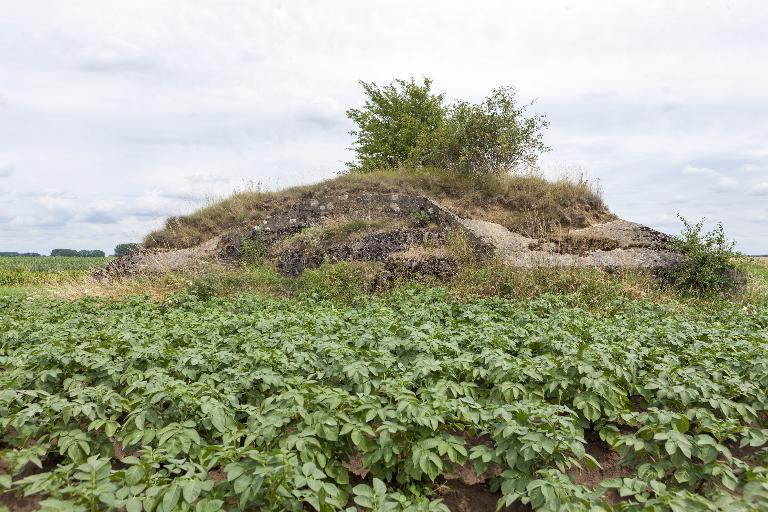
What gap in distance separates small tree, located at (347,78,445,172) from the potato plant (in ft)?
62.7

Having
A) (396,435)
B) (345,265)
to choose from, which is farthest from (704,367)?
(345,265)

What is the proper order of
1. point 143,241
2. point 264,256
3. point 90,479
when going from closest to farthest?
1. point 90,479
2. point 264,256
3. point 143,241

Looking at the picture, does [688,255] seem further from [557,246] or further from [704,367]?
[704,367]

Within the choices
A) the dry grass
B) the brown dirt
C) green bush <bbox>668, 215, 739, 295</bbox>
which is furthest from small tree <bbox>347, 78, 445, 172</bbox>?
the brown dirt

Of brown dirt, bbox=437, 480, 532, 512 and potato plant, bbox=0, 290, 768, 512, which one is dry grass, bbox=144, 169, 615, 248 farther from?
brown dirt, bbox=437, 480, 532, 512

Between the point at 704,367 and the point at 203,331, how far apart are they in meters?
5.04

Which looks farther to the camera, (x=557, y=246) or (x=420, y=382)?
(x=557, y=246)

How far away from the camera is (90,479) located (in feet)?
10.1

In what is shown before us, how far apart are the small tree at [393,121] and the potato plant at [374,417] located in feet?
62.7

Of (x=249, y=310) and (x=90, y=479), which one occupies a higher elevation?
(x=249, y=310)

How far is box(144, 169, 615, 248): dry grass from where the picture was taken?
17.1m

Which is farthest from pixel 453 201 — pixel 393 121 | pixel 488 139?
pixel 393 121

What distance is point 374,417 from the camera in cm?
382

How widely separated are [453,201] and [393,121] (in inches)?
372
